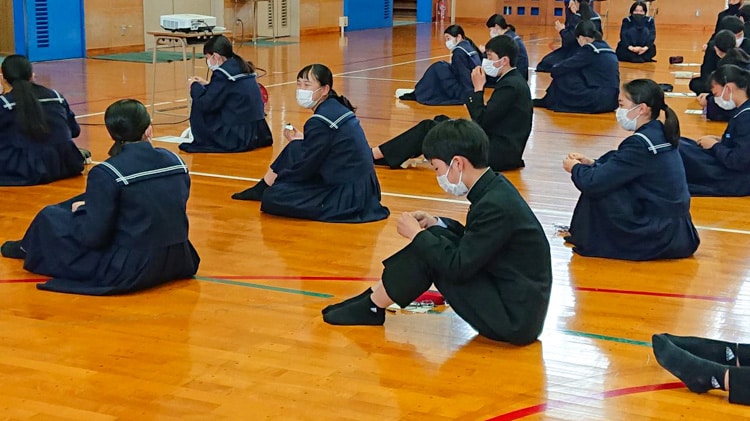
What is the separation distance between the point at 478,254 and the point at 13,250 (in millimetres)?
2490

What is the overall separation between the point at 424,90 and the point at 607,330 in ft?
23.1

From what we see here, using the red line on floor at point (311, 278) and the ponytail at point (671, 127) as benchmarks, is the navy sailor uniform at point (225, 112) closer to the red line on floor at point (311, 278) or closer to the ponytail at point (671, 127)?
the red line on floor at point (311, 278)

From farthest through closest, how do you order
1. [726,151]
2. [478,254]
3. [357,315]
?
[726,151] → [357,315] → [478,254]

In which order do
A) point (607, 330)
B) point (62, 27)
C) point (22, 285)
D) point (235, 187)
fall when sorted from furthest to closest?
point (62, 27) → point (235, 187) → point (22, 285) → point (607, 330)

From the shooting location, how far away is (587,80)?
10930mm

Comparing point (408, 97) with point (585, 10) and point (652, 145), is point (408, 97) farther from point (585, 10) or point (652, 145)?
point (652, 145)

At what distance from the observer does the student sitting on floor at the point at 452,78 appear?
11.1 m

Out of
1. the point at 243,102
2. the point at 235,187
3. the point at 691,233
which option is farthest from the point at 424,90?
the point at 691,233

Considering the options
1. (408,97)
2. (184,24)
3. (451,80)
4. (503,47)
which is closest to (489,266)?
(503,47)

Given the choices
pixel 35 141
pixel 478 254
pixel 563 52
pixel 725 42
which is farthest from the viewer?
pixel 563 52

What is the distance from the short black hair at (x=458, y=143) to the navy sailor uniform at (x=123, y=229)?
134 cm

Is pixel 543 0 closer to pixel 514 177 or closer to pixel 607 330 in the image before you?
pixel 514 177

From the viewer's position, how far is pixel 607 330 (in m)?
4.40

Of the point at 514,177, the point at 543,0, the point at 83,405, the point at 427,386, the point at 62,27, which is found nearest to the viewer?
the point at 83,405
